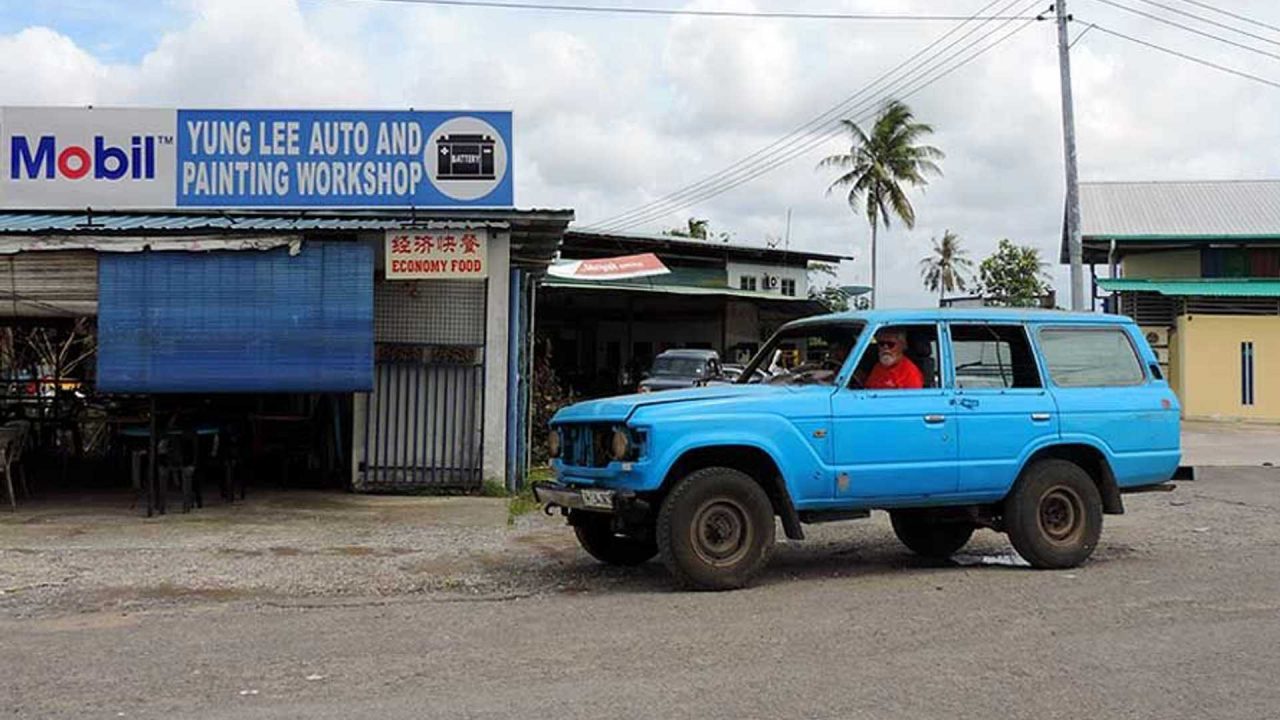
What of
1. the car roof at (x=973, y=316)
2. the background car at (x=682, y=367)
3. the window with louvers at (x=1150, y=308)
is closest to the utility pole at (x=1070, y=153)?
the background car at (x=682, y=367)

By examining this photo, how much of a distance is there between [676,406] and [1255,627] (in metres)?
3.76

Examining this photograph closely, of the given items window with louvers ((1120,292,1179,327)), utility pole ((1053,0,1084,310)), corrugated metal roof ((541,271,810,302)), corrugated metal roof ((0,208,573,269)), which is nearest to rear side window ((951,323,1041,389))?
corrugated metal roof ((0,208,573,269))

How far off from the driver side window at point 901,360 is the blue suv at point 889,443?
12mm

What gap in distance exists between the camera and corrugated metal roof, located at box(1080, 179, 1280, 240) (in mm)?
30938

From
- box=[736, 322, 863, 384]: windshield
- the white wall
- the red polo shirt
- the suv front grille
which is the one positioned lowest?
the suv front grille

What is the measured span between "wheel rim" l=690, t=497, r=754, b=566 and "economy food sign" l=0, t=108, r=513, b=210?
6.12m

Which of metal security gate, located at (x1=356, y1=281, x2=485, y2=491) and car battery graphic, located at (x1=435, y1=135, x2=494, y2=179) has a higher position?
car battery graphic, located at (x1=435, y1=135, x2=494, y2=179)

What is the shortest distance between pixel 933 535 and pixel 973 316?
6.25 ft

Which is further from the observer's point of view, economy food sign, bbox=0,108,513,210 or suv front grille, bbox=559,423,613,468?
economy food sign, bbox=0,108,513,210

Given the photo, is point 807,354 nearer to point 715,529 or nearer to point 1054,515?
point 715,529

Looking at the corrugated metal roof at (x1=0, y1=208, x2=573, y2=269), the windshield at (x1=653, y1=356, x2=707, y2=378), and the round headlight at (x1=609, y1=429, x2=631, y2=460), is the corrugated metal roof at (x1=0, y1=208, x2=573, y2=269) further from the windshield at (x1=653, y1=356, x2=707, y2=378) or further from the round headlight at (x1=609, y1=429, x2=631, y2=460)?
the windshield at (x1=653, y1=356, x2=707, y2=378)

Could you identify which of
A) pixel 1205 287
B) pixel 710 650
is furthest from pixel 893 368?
pixel 1205 287

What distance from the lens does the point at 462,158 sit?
42.5 ft

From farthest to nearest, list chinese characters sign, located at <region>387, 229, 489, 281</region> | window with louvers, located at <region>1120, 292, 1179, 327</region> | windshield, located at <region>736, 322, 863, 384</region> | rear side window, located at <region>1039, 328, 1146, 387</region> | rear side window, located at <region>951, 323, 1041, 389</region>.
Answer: window with louvers, located at <region>1120, 292, 1179, 327</region>, chinese characters sign, located at <region>387, 229, 489, 281</region>, rear side window, located at <region>1039, 328, 1146, 387</region>, rear side window, located at <region>951, 323, 1041, 389</region>, windshield, located at <region>736, 322, 863, 384</region>
